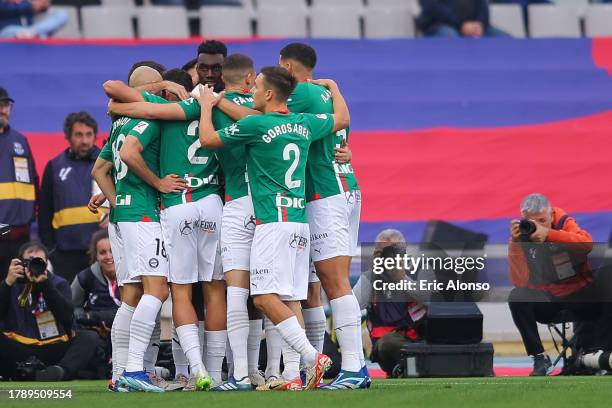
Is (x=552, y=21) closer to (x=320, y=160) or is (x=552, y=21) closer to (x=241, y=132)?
(x=320, y=160)

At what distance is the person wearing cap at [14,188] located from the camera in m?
13.0

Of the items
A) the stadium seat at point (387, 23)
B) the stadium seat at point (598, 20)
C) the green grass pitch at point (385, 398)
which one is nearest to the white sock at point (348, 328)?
the green grass pitch at point (385, 398)

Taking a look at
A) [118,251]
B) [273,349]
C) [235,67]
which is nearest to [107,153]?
[118,251]

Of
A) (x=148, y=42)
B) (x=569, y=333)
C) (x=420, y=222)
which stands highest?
(x=148, y=42)

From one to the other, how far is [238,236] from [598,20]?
1257 centimetres

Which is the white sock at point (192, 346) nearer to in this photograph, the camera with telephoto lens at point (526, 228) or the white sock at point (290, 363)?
the white sock at point (290, 363)

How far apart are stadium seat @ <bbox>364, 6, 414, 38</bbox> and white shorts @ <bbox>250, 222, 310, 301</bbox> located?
11.1 metres

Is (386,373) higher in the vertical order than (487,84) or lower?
lower

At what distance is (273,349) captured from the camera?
31.2ft

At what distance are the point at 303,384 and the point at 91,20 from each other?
1047 cm

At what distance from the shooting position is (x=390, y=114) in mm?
17609

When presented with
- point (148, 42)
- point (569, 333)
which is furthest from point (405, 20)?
point (569, 333)

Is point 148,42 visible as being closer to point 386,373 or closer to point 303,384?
point 386,373
